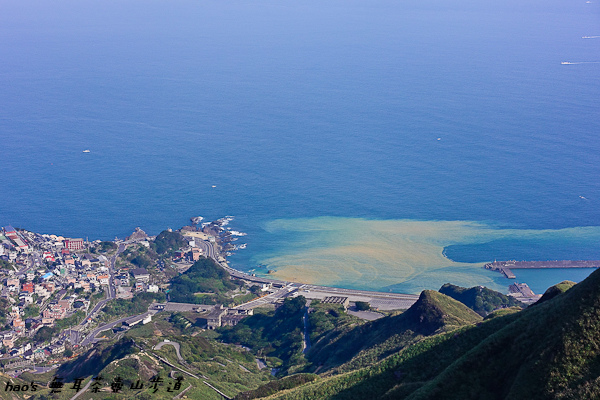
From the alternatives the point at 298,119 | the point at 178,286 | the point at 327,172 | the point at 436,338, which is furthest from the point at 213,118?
the point at 436,338

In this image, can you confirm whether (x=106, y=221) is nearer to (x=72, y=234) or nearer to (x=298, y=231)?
(x=72, y=234)

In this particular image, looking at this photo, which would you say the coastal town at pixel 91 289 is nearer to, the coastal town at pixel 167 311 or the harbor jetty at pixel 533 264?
the coastal town at pixel 167 311

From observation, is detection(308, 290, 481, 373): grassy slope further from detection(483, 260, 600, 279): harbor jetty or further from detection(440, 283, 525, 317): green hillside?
detection(483, 260, 600, 279): harbor jetty

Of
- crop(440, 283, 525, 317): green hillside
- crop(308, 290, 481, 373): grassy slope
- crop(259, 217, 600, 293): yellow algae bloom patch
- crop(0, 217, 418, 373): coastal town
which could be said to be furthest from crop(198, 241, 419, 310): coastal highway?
crop(308, 290, 481, 373): grassy slope

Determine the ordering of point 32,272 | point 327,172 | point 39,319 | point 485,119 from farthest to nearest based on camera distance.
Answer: point 485,119 → point 327,172 → point 32,272 → point 39,319

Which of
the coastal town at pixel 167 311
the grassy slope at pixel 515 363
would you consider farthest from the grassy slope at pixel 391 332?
the grassy slope at pixel 515 363

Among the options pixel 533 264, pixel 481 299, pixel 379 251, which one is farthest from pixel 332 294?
pixel 533 264
